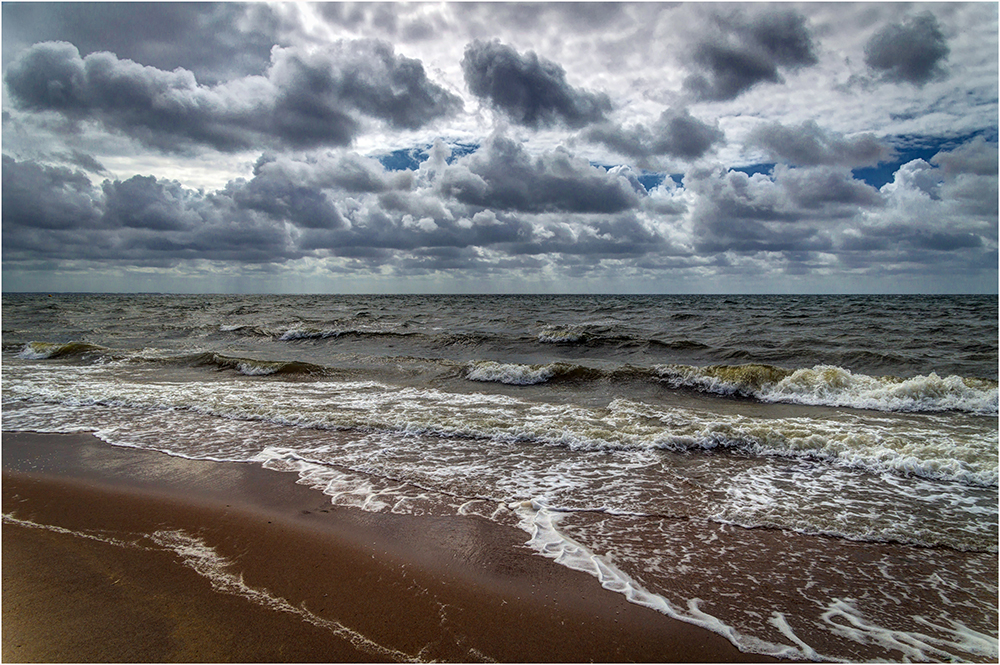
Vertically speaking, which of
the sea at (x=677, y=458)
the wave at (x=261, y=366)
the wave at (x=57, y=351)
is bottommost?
the sea at (x=677, y=458)

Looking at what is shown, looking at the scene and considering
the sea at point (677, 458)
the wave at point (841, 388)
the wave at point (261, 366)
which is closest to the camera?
the sea at point (677, 458)

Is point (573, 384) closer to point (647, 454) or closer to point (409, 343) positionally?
point (647, 454)

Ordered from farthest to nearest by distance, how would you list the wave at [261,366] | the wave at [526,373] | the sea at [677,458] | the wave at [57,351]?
1. the wave at [57,351]
2. the wave at [261,366]
3. the wave at [526,373]
4. the sea at [677,458]

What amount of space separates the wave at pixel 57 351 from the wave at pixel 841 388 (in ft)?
72.4

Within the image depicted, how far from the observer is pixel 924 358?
1655 cm

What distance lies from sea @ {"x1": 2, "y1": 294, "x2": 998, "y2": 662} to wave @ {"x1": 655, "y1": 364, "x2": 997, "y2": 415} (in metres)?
0.06

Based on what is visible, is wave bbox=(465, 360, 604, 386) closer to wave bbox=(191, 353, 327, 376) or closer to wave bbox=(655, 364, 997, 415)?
wave bbox=(655, 364, 997, 415)

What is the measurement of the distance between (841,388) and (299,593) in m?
13.3

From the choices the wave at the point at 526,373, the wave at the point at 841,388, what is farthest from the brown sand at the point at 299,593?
the wave at the point at 841,388

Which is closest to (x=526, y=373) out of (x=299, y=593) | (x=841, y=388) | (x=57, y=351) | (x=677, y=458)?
(x=677, y=458)

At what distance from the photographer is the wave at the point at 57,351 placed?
18438mm

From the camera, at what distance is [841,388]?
12.0m

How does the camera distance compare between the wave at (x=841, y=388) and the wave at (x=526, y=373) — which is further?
the wave at (x=526, y=373)

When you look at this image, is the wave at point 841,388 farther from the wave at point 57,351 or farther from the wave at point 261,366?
the wave at point 57,351
